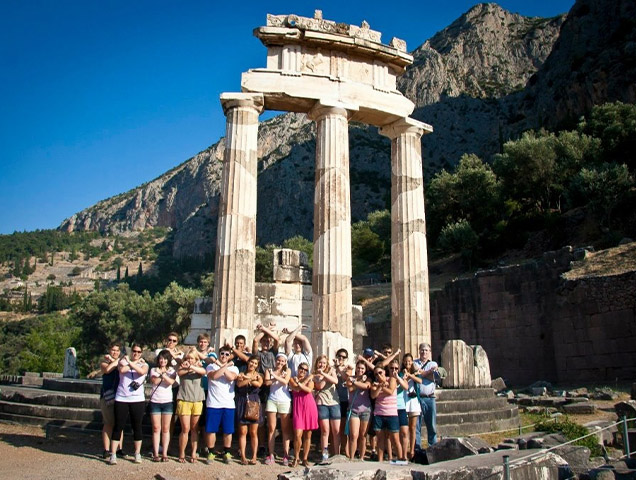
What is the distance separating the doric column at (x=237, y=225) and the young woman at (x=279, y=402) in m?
4.89

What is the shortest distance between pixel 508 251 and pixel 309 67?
1328 inches

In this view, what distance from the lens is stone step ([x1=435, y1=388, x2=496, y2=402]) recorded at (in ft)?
45.5

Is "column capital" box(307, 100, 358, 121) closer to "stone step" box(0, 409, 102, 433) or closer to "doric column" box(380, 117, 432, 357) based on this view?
"doric column" box(380, 117, 432, 357)

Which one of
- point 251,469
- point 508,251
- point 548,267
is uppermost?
point 508,251

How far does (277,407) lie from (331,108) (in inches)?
388

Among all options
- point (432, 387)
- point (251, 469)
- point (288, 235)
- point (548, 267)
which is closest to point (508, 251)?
point (548, 267)

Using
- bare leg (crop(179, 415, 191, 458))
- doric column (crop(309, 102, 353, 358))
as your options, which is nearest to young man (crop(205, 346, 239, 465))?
bare leg (crop(179, 415, 191, 458))

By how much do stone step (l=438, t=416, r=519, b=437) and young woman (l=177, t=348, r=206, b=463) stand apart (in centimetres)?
555

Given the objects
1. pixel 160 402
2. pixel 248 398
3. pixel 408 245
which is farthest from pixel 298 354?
pixel 408 245

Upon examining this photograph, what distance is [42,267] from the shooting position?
174625 mm

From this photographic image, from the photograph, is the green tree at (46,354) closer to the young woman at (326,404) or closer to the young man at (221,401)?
the young man at (221,401)

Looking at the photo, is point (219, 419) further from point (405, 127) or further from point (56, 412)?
point (405, 127)

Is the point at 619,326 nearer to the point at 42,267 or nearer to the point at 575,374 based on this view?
the point at 575,374

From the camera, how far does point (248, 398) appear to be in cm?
1019
